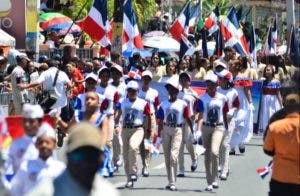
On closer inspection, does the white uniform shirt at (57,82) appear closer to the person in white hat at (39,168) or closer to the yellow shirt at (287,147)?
the yellow shirt at (287,147)

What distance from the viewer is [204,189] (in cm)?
1481

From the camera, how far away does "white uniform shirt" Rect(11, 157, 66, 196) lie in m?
7.26

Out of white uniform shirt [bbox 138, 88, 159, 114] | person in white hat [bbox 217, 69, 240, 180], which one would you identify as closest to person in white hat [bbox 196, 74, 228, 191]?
person in white hat [bbox 217, 69, 240, 180]

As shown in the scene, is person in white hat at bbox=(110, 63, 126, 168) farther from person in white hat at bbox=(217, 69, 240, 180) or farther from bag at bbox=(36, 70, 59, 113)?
bag at bbox=(36, 70, 59, 113)

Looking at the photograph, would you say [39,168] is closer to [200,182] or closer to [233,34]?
[200,182]

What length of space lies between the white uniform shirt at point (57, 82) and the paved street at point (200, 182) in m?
2.08

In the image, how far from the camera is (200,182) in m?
15.6

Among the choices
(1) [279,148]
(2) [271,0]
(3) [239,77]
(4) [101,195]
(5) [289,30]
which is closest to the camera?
(4) [101,195]

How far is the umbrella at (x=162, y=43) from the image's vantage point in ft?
145

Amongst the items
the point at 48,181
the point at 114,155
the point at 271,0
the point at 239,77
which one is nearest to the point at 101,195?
the point at 48,181

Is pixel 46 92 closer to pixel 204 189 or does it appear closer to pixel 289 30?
pixel 204 189

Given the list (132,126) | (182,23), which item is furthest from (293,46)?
(132,126)

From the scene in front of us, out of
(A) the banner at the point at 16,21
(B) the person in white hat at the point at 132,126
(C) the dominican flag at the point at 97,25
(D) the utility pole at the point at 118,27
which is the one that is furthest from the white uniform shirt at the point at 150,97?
(A) the banner at the point at 16,21

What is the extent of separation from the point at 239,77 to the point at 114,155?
13.0 feet
